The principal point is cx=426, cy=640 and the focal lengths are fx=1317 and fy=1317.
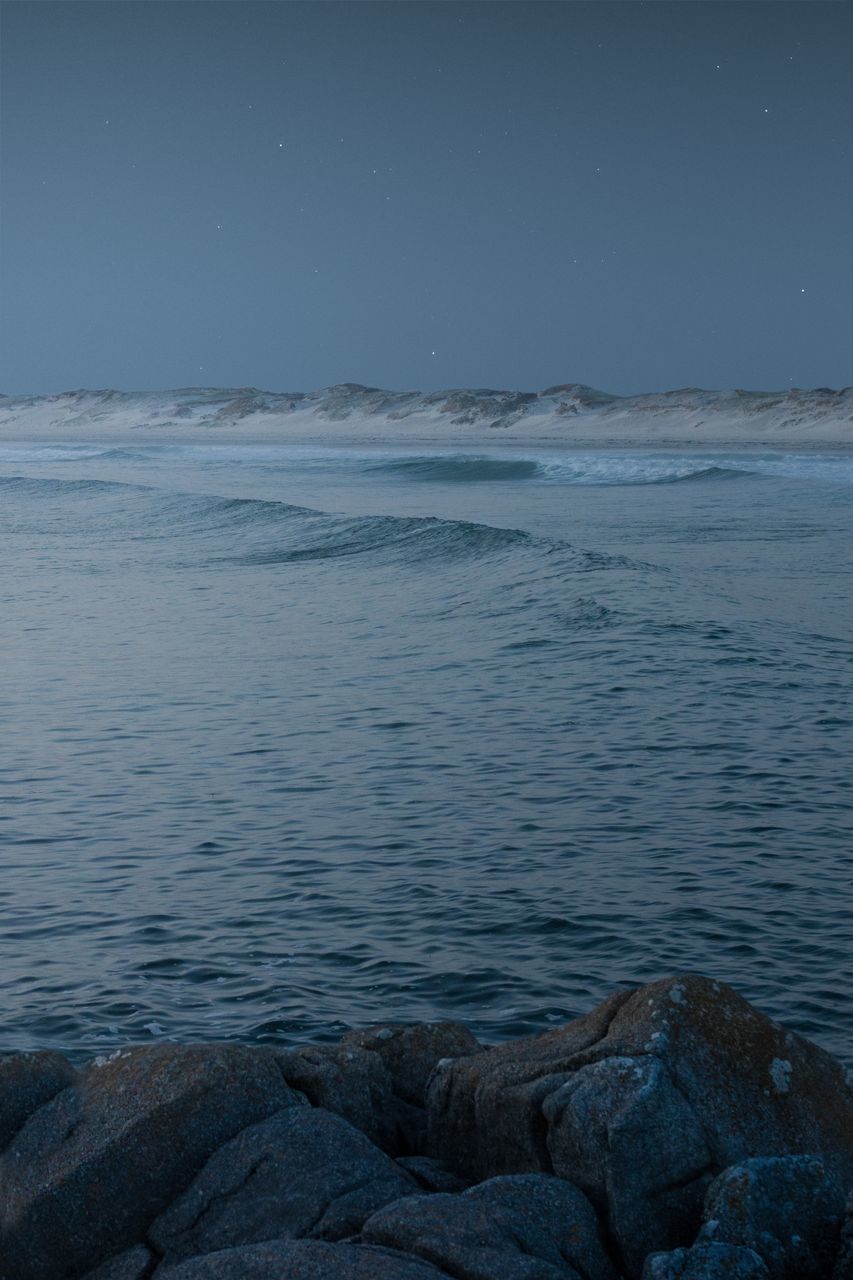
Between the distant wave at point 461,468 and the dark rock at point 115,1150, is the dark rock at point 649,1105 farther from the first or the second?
the distant wave at point 461,468

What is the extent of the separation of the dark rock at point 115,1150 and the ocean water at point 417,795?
4.30 feet

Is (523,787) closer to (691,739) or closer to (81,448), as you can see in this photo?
(691,739)

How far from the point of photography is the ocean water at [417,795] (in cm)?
609

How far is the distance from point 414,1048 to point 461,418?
8729cm

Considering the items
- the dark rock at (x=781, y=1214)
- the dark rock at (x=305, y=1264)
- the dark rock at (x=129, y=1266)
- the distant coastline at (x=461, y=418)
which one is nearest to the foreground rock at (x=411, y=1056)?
the dark rock at (x=129, y=1266)

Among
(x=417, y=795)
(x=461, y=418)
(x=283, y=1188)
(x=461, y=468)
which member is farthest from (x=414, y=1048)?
(x=461, y=418)

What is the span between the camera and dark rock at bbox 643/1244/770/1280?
130 inches

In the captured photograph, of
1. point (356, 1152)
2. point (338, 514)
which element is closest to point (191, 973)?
point (356, 1152)

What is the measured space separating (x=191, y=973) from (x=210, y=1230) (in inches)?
94.5

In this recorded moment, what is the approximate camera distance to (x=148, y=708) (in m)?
11.1

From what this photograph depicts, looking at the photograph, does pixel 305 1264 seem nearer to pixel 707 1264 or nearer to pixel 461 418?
pixel 707 1264

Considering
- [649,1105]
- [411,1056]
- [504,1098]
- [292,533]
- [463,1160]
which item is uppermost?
[292,533]

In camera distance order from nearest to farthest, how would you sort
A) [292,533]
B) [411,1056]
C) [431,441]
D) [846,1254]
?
[846,1254], [411,1056], [292,533], [431,441]

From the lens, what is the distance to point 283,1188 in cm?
386
